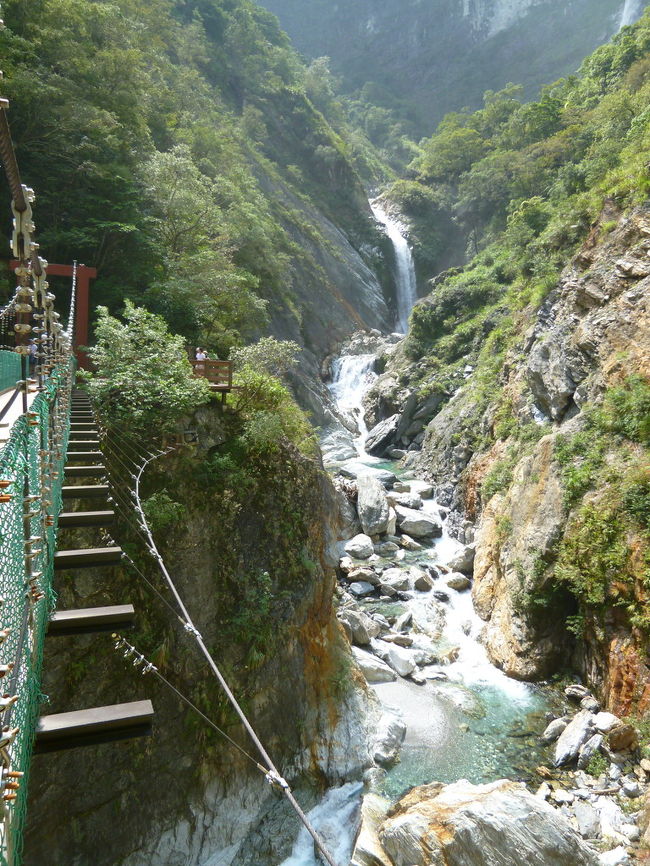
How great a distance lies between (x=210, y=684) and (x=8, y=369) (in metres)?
5.05

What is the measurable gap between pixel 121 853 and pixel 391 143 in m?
77.2

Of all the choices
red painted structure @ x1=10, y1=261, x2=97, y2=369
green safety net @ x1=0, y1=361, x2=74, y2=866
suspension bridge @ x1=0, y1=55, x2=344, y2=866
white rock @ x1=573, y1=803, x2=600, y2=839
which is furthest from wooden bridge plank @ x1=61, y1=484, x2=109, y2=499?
red painted structure @ x1=10, y1=261, x2=97, y2=369

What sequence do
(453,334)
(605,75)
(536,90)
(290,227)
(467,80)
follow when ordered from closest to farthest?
(453,334) < (605,75) < (290,227) < (536,90) < (467,80)

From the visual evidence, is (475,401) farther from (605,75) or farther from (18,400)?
(605,75)

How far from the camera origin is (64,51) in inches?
604

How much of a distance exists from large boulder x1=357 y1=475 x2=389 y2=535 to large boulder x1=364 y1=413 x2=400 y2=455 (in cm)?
756

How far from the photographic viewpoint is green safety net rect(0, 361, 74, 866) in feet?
7.25

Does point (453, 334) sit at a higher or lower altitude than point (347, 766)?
higher

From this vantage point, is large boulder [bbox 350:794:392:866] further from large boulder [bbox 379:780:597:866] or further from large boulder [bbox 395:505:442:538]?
large boulder [bbox 395:505:442:538]

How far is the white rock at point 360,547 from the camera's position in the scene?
15578 mm

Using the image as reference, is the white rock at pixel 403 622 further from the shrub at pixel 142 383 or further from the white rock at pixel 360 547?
the shrub at pixel 142 383

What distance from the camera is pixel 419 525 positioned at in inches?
672

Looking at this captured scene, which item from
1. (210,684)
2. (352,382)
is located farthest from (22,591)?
(352,382)

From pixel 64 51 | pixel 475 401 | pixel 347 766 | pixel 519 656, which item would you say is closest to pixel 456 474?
pixel 475 401
